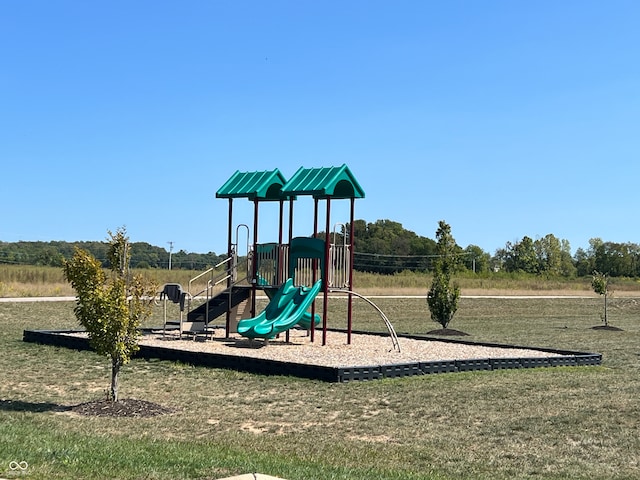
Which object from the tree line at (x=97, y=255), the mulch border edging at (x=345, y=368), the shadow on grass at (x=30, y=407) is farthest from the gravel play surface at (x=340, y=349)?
the tree line at (x=97, y=255)

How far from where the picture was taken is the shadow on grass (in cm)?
1093

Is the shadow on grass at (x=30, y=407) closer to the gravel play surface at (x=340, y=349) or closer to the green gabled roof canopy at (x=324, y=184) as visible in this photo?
the gravel play surface at (x=340, y=349)

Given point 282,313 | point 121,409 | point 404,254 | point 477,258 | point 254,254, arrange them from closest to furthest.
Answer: point 121,409 < point 282,313 < point 254,254 < point 404,254 < point 477,258

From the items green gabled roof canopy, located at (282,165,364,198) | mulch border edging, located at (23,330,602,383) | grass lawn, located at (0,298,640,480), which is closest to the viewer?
grass lawn, located at (0,298,640,480)

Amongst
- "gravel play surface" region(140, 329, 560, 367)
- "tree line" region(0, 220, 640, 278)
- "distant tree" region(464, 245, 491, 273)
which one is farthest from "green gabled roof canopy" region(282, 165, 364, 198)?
"distant tree" region(464, 245, 491, 273)

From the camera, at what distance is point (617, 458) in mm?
8742

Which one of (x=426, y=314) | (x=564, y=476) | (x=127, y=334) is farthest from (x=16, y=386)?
(x=426, y=314)

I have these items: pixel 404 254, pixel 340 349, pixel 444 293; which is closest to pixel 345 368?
pixel 340 349

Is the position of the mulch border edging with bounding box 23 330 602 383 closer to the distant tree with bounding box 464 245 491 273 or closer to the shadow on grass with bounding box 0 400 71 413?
the shadow on grass with bounding box 0 400 71 413

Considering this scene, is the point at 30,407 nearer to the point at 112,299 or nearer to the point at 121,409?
the point at 121,409

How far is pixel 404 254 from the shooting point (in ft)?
356

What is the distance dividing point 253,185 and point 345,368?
322 inches

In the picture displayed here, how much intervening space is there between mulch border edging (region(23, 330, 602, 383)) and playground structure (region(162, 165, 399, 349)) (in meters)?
2.12

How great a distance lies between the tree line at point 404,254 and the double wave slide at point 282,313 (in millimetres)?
67275
